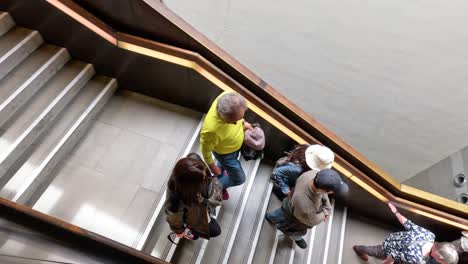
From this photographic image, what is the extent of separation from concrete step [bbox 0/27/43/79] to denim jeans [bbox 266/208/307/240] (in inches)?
114

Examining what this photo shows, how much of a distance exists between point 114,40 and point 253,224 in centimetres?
226

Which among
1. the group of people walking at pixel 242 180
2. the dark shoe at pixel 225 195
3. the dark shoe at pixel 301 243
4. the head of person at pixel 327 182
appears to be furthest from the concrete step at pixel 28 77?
the dark shoe at pixel 301 243

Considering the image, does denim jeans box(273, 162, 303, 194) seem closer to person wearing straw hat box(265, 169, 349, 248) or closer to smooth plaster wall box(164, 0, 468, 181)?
person wearing straw hat box(265, 169, 349, 248)

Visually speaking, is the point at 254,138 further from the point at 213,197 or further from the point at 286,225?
the point at 286,225

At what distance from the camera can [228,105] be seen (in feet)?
8.53

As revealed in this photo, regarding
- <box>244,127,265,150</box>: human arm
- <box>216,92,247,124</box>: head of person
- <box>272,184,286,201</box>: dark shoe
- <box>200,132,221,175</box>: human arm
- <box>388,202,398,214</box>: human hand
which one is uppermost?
<box>388,202,398,214</box>: human hand

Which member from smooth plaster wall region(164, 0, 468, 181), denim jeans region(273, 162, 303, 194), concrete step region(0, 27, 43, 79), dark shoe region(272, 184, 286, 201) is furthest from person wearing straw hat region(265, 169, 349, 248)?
concrete step region(0, 27, 43, 79)

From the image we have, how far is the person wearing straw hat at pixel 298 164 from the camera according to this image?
3154 mm

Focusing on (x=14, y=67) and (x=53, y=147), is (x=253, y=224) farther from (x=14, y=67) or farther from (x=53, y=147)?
(x=14, y=67)

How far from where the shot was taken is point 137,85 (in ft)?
13.4

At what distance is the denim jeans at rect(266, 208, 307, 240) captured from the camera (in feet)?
11.2

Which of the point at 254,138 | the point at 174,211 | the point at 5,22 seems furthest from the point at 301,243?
the point at 5,22

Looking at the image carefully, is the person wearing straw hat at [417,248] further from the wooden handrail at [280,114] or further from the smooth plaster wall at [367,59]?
the smooth plaster wall at [367,59]

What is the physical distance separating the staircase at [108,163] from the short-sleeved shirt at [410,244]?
64cm
